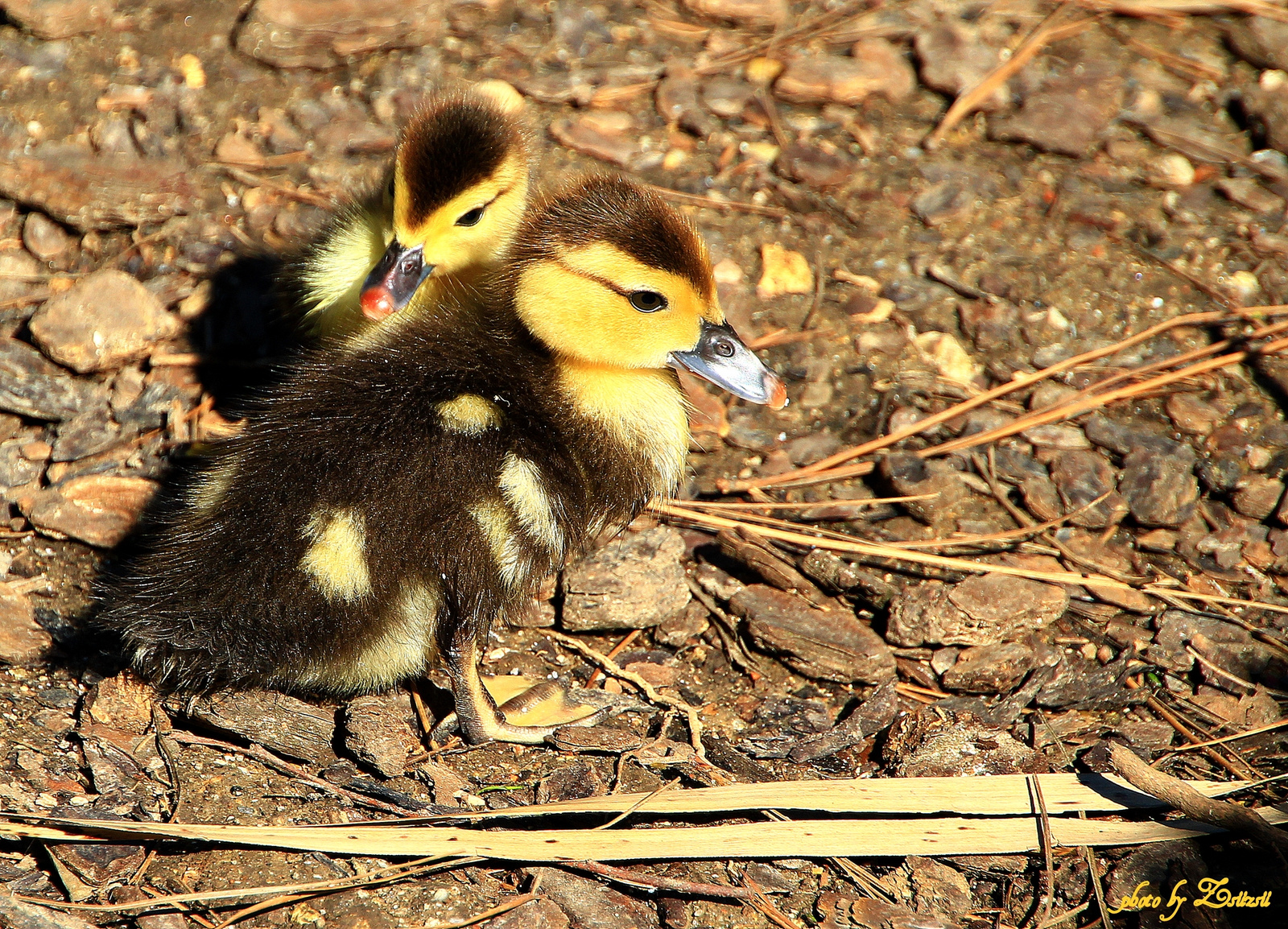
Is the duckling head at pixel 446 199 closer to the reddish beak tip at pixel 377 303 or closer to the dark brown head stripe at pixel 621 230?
the reddish beak tip at pixel 377 303

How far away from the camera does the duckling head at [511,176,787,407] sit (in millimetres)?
2398

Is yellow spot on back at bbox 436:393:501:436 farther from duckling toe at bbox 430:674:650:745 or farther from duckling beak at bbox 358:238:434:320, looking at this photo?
duckling toe at bbox 430:674:650:745

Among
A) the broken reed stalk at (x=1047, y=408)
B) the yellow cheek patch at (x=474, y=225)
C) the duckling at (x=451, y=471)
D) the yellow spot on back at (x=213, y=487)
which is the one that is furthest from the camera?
the broken reed stalk at (x=1047, y=408)

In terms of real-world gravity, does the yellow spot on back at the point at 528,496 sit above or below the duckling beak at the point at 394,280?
below

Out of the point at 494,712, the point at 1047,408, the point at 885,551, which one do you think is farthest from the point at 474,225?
the point at 1047,408

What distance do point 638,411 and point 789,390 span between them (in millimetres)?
811

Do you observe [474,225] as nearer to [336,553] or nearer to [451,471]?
[451,471]

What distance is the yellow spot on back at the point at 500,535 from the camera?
2.30 m

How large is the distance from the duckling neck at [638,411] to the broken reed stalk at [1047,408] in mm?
439

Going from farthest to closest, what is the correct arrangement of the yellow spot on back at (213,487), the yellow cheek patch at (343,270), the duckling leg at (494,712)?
the yellow cheek patch at (343,270), the duckling leg at (494,712), the yellow spot on back at (213,487)

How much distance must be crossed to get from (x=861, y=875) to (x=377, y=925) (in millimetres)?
893

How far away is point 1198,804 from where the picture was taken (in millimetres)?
2195

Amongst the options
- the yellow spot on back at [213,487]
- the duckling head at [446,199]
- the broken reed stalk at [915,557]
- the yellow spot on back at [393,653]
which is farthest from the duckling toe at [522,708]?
the duckling head at [446,199]

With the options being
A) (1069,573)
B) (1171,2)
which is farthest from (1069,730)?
(1171,2)
